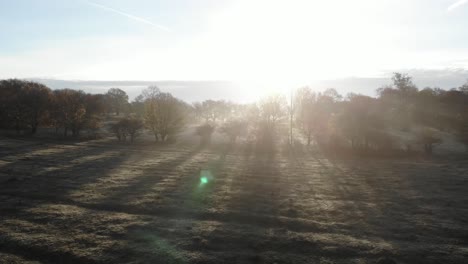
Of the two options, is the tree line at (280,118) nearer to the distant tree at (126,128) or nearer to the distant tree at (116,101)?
the distant tree at (126,128)

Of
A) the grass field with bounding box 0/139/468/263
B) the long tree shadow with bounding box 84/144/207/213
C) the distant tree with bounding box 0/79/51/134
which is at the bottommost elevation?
the grass field with bounding box 0/139/468/263

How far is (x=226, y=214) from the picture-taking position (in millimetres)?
26469

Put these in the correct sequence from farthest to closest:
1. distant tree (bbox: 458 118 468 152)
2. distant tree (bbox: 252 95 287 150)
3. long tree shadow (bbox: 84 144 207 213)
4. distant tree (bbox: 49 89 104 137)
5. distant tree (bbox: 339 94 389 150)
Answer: distant tree (bbox: 49 89 104 137) → distant tree (bbox: 252 95 287 150) → distant tree (bbox: 339 94 389 150) → distant tree (bbox: 458 118 468 152) → long tree shadow (bbox: 84 144 207 213)

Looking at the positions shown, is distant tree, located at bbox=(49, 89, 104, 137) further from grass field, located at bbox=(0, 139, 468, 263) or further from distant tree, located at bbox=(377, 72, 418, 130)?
distant tree, located at bbox=(377, 72, 418, 130)

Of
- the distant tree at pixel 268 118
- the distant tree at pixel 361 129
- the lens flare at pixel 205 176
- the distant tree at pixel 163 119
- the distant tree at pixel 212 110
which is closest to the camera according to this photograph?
the lens flare at pixel 205 176

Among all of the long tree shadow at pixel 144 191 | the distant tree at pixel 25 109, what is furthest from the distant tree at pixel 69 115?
the long tree shadow at pixel 144 191

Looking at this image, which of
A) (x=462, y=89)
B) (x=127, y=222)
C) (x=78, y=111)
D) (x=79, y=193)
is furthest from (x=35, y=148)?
(x=462, y=89)

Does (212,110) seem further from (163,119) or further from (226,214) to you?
(226,214)

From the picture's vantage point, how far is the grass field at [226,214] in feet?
64.0

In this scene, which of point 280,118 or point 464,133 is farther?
point 280,118

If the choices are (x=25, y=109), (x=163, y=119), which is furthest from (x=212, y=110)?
(x=25, y=109)

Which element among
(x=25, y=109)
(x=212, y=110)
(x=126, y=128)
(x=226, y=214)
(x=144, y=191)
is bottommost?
(x=226, y=214)

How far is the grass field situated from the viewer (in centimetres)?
1952

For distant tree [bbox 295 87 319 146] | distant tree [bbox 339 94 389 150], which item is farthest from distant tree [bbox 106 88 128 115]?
distant tree [bbox 339 94 389 150]
